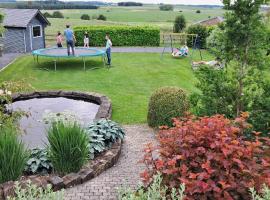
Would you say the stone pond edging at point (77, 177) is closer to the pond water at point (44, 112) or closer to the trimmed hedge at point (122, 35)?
the pond water at point (44, 112)

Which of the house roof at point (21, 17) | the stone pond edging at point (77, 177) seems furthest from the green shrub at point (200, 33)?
the stone pond edging at point (77, 177)

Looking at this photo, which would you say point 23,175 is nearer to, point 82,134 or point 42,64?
point 82,134

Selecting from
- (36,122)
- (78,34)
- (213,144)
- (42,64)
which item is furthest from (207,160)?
(78,34)

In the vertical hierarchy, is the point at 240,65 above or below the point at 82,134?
above

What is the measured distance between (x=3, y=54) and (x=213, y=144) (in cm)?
2513

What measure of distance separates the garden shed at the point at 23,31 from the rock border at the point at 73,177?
70.5 feet

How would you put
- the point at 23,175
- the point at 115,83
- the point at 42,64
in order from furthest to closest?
1. the point at 42,64
2. the point at 115,83
3. the point at 23,175

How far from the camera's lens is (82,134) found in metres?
7.84

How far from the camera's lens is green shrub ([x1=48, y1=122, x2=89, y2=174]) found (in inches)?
300

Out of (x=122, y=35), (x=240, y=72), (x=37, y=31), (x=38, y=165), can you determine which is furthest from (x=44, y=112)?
(x=122, y=35)

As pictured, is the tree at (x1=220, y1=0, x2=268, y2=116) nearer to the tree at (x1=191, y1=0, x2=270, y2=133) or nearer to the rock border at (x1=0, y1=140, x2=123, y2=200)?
the tree at (x1=191, y1=0, x2=270, y2=133)

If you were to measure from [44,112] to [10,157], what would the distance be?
6.26m

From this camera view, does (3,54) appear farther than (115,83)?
Yes

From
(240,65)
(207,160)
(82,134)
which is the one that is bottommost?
(82,134)
